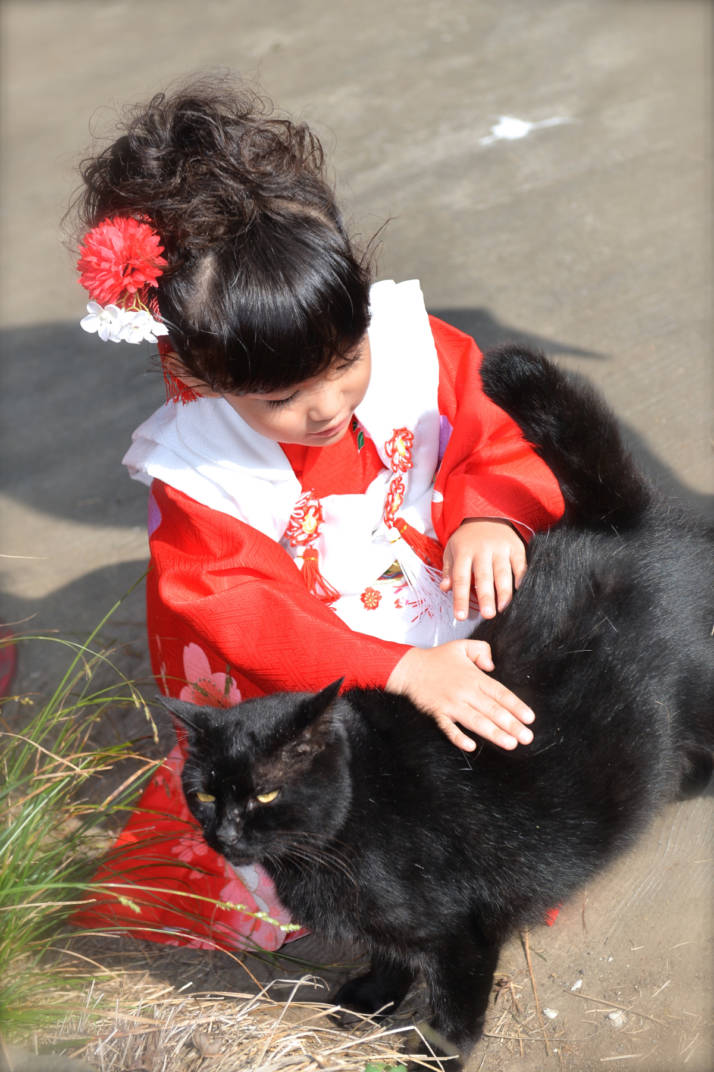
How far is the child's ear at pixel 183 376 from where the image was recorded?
1477 mm

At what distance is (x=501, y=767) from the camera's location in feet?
4.65

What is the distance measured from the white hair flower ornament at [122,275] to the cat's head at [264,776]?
0.56 meters

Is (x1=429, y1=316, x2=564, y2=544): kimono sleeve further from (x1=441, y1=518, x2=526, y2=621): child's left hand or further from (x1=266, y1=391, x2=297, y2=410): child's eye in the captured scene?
(x1=266, y1=391, x2=297, y2=410): child's eye

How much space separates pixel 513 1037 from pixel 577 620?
27.2 inches

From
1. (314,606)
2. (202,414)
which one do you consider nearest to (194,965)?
(314,606)

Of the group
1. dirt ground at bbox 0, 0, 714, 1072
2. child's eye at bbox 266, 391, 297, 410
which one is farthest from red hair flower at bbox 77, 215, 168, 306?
dirt ground at bbox 0, 0, 714, 1072

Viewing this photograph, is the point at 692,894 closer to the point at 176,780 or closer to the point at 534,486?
the point at 534,486

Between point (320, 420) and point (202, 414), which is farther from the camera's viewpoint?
point (202, 414)

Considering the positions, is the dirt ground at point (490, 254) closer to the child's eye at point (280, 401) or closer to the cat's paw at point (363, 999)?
the cat's paw at point (363, 999)

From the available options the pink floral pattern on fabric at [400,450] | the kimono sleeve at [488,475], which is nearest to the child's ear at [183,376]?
the pink floral pattern on fabric at [400,450]

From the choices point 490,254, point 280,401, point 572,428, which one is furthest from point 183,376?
point 490,254

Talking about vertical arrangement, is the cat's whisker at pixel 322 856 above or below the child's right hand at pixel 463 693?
below

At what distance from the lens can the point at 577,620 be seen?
1.47 m

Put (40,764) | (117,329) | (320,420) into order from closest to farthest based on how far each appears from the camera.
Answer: (117,329), (320,420), (40,764)
